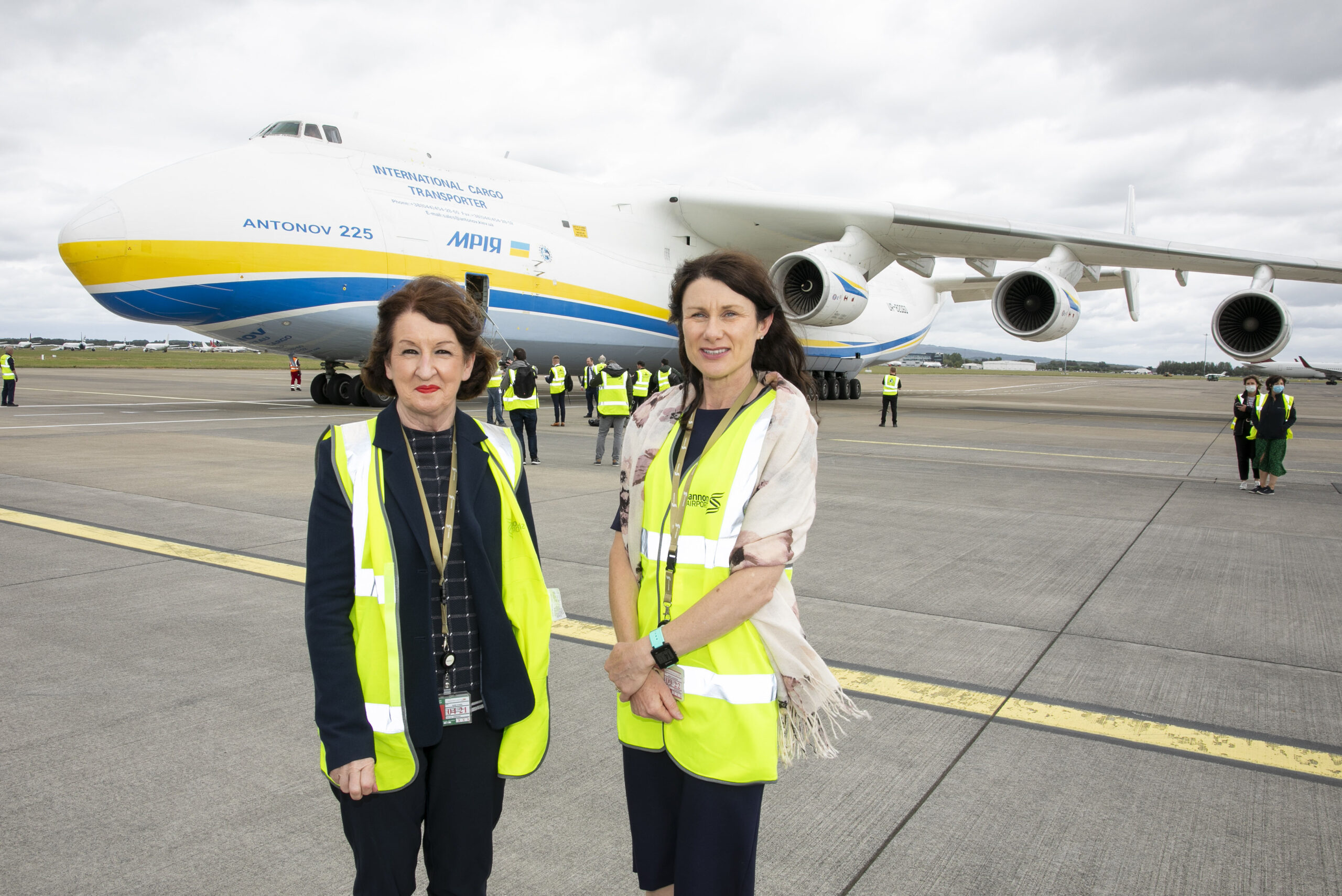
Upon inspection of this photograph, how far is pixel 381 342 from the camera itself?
1890mm

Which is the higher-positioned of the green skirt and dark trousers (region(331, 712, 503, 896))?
the green skirt

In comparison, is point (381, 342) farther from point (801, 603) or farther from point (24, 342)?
point (24, 342)

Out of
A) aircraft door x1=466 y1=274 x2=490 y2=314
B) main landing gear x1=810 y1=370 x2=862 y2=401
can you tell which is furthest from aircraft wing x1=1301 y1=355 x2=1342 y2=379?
aircraft door x1=466 y1=274 x2=490 y2=314

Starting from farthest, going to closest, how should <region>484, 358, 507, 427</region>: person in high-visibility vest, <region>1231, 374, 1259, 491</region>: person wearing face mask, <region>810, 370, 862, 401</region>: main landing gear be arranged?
<region>810, 370, 862, 401</region>: main landing gear, <region>484, 358, 507, 427</region>: person in high-visibility vest, <region>1231, 374, 1259, 491</region>: person wearing face mask

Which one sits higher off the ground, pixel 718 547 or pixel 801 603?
pixel 718 547

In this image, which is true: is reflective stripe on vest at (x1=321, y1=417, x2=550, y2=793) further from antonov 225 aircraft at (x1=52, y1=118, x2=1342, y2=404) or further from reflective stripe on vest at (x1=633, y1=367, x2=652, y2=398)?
reflective stripe on vest at (x1=633, y1=367, x2=652, y2=398)

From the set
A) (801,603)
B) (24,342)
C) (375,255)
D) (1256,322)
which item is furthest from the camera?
(24,342)

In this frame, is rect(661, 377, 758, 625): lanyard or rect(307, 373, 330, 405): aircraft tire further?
rect(307, 373, 330, 405): aircraft tire

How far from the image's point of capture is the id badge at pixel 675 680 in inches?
69.9

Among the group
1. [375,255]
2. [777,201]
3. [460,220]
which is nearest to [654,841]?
[375,255]

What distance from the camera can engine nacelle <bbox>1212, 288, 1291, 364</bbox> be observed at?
658 inches

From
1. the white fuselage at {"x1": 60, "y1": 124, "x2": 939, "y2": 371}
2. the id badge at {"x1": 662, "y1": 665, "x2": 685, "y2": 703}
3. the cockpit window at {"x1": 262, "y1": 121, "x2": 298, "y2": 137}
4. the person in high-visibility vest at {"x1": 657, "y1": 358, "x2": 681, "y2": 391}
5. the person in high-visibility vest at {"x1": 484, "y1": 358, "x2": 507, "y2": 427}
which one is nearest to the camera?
the id badge at {"x1": 662, "y1": 665, "x2": 685, "y2": 703}

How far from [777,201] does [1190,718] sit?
52.9 ft

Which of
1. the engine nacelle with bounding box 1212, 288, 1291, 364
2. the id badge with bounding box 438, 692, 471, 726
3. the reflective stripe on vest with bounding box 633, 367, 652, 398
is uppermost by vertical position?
the engine nacelle with bounding box 1212, 288, 1291, 364
